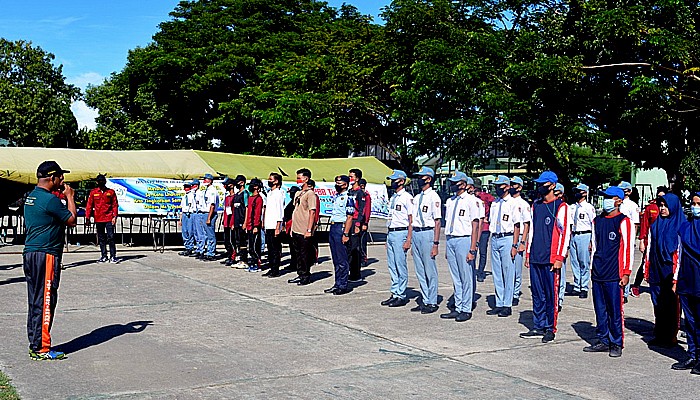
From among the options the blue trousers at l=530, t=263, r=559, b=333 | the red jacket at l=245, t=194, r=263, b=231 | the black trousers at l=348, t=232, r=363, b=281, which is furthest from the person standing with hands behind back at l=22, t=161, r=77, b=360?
the red jacket at l=245, t=194, r=263, b=231

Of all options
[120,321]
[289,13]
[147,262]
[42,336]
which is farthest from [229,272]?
[289,13]

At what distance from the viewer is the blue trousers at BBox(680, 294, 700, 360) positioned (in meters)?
7.70

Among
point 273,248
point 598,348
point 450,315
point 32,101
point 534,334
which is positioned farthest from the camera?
point 32,101

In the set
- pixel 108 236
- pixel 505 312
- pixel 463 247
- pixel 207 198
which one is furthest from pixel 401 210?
pixel 108 236

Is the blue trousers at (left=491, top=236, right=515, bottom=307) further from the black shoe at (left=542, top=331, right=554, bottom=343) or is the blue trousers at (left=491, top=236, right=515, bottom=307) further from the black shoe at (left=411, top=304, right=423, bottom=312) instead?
the black shoe at (left=542, top=331, right=554, bottom=343)

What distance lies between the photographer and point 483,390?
6.93m

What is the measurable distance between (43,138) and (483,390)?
5110cm

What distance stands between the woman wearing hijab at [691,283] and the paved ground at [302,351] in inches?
10.8

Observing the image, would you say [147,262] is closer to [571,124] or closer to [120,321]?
[120,321]

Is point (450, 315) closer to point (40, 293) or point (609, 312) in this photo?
point (609, 312)

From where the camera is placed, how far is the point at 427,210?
1077 centimetres

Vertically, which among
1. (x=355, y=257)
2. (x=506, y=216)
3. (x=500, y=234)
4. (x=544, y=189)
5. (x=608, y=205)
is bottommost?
(x=355, y=257)

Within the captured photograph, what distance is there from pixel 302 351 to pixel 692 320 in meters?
3.96

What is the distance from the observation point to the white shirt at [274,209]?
1452cm
